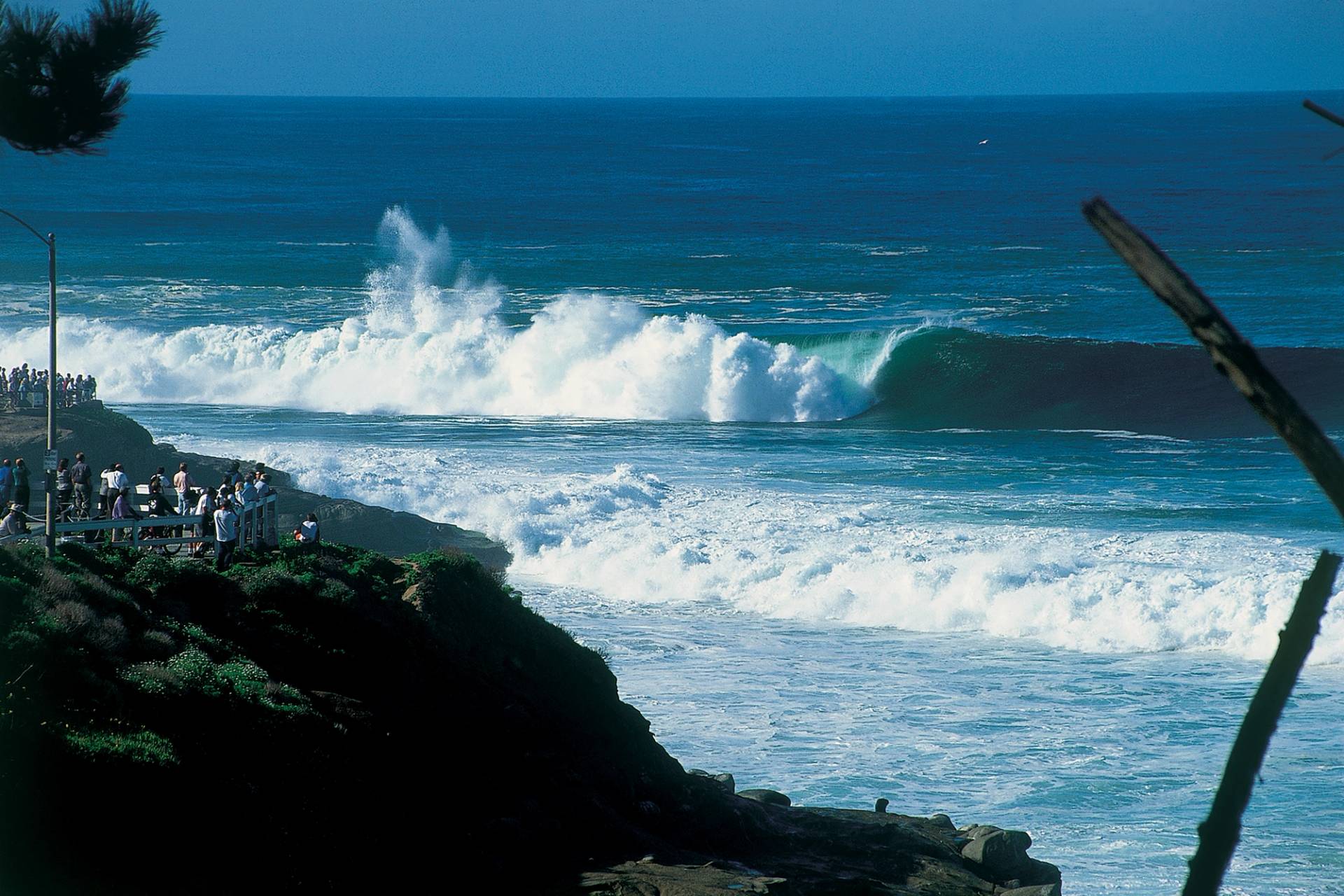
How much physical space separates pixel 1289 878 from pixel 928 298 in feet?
144

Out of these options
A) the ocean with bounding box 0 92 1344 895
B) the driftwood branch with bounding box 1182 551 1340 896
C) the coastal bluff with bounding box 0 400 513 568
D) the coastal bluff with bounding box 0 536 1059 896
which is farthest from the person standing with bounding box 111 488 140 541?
the driftwood branch with bounding box 1182 551 1340 896

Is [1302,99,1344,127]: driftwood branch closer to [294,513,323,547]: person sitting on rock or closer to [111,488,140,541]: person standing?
[294,513,323,547]: person sitting on rock

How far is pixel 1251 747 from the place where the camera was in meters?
2.94

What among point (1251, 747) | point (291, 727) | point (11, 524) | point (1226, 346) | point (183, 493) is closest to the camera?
point (1226, 346)

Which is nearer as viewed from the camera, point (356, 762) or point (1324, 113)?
point (1324, 113)

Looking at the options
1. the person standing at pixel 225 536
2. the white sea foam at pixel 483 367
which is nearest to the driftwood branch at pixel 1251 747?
the person standing at pixel 225 536

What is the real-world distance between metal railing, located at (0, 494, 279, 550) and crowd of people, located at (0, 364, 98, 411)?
14.7 m

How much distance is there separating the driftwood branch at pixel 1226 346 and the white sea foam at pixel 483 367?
41.6 m

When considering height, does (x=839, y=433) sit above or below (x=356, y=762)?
above

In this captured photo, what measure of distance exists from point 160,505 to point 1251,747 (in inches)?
703

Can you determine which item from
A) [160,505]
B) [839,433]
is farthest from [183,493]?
[839,433]

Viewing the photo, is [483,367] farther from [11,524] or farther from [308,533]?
[11,524]

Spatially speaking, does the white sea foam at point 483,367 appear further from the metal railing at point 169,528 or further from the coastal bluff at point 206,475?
the metal railing at point 169,528

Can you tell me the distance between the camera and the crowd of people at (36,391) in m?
31.3
